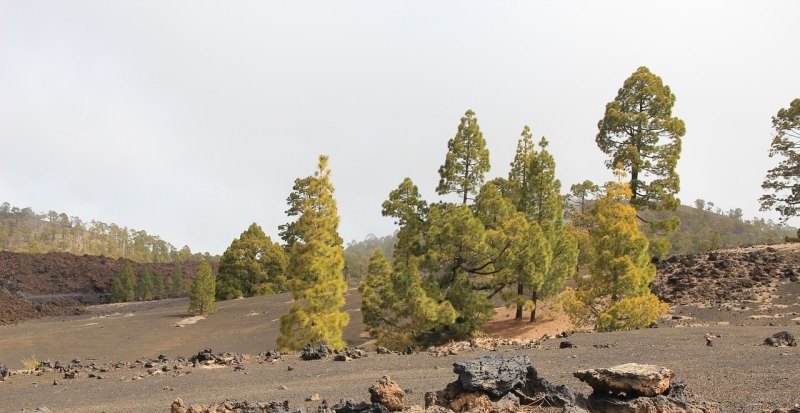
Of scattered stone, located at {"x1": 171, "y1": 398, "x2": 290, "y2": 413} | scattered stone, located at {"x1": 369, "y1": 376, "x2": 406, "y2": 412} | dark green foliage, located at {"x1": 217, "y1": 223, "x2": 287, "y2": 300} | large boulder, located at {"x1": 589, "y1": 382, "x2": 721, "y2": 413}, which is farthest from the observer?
dark green foliage, located at {"x1": 217, "y1": 223, "x2": 287, "y2": 300}

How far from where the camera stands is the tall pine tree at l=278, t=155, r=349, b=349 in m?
19.5

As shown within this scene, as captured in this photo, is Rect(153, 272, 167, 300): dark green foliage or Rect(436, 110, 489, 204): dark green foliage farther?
Rect(153, 272, 167, 300): dark green foliage

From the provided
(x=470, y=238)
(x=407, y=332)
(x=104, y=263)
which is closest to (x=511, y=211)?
(x=470, y=238)

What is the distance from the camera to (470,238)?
22.2m

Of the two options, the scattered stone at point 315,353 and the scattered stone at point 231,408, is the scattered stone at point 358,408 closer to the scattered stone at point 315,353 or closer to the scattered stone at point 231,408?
the scattered stone at point 231,408

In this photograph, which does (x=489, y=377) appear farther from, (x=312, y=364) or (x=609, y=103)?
(x=609, y=103)

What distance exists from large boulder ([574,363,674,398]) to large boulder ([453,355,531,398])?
75 centimetres

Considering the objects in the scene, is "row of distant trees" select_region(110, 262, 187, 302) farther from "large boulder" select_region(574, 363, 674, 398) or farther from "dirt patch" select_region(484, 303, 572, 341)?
"large boulder" select_region(574, 363, 674, 398)

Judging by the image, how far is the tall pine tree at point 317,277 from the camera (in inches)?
766

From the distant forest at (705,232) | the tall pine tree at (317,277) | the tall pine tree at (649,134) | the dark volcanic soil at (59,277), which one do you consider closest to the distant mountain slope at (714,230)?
the distant forest at (705,232)

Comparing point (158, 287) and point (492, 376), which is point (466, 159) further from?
point (158, 287)

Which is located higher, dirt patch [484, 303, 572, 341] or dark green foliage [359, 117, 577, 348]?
dark green foliage [359, 117, 577, 348]

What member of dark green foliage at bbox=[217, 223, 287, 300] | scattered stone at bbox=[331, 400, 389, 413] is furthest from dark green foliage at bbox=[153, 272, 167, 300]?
scattered stone at bbox=[331, 400, 389, 413]

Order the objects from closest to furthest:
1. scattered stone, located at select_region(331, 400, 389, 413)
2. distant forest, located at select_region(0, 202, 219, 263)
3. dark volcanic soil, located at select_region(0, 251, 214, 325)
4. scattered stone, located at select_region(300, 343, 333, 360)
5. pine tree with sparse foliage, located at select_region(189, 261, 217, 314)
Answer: scattered stone, located at select_region(331, 400, 389, 413) → scattered stone, located at select_region(300, 343, 333, 360) → pine tree with sparse foliage, located at select_region(189, 261, 217, 314) → dark volcanic soil, located at select_region(0, 251, 214, 325) → distant forest, located at select_region(0, 202, 219, 263)
